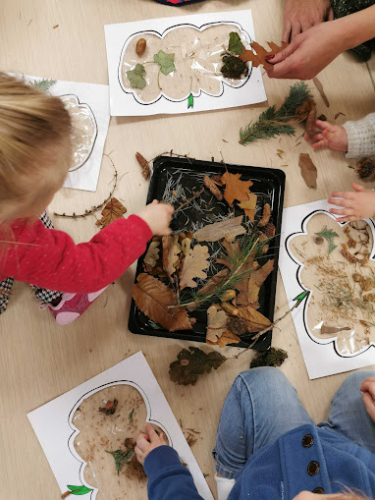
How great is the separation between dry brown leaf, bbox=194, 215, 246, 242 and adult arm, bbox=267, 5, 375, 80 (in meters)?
0.31

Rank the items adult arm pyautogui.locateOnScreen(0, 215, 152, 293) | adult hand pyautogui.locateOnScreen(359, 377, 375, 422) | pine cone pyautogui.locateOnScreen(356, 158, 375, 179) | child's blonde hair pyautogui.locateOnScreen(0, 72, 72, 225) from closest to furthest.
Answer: child's blonde hair pyautogui.locateOnScreen(0, 72, 72, 225) → adult arm pyautogui.locateOnScreen(0, 215, 152, 293) → adult hand pyautogui.locateOnScreen(359, 377, 375, 422) → pine cone pyautogui.locateOnScreen(356, 158, 375, 179)

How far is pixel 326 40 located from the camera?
78 cm

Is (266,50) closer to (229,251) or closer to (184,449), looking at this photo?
(229,251)

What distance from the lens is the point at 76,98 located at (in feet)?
2.79

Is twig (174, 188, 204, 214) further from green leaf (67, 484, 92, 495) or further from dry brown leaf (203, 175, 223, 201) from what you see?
green leaf (67, 484, 92, 495)

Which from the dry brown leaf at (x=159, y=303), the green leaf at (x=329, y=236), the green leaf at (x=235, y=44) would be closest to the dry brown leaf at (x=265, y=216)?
the green leaf at (x=329, y=236)

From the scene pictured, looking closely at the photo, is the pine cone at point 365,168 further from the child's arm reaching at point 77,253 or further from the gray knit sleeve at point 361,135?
the child's arm reaching at point 77,253

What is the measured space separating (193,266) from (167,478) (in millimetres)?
385

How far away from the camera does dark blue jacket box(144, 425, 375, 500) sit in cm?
67

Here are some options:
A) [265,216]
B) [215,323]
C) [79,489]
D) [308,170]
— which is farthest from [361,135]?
[79,489]

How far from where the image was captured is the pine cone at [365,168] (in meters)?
0.86

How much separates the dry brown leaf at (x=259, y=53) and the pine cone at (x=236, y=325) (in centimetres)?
51

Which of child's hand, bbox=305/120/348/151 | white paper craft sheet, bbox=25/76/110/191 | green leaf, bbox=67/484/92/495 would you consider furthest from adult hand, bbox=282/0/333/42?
green leaf, bbox=67/484/92/495

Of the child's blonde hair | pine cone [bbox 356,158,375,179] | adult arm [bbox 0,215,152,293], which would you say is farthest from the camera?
pine cone [bbox 356,158,375,179]
